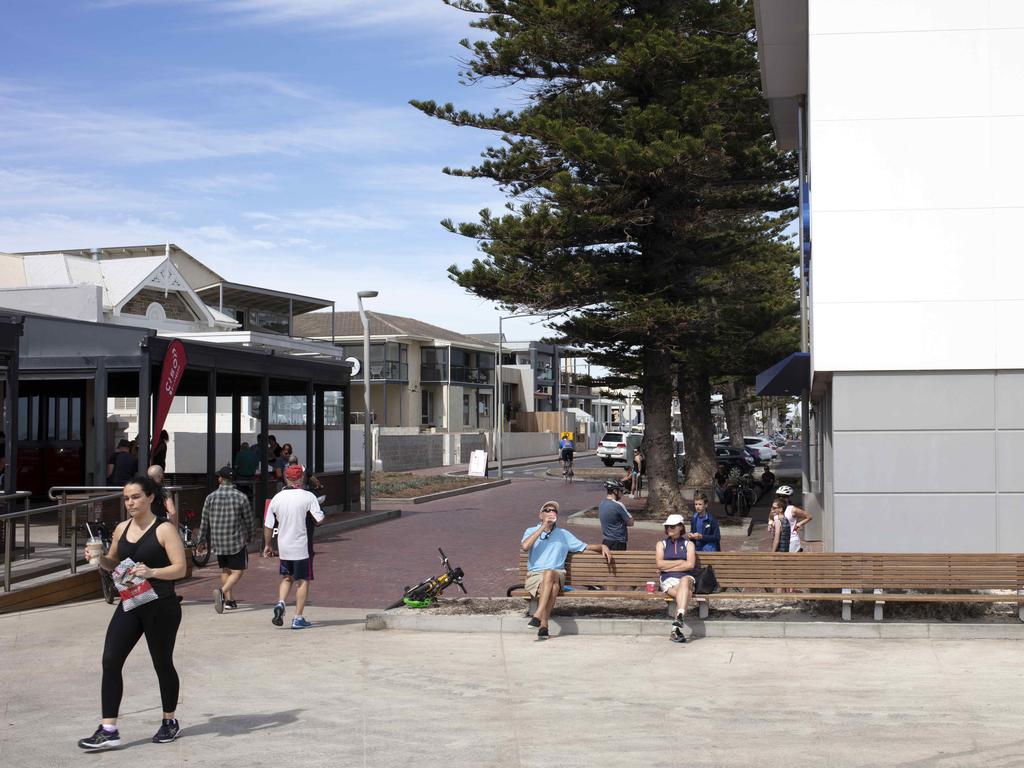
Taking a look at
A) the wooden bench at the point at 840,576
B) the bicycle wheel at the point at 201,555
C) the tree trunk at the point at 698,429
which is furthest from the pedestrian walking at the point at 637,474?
the wooden bench at the point at 840,576

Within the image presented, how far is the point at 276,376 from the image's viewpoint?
23.1 m

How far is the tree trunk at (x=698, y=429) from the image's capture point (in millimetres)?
37875

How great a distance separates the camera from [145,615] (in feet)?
23.8

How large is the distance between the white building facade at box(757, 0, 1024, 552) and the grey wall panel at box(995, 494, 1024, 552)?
0.05 feet

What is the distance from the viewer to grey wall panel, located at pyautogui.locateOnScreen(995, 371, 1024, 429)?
12531 millimetres

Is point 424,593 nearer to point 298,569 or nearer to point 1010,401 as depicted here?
point 298,569

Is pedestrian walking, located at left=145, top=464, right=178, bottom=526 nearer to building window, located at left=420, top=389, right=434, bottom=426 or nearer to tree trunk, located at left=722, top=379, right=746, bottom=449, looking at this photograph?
tree trunk, located at left=722, top=379, right=746, bottom=449

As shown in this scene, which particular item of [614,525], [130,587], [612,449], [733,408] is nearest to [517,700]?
[130,587]

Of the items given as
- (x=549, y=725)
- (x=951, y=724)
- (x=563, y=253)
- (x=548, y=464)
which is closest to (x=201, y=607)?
(x=549, y=725)

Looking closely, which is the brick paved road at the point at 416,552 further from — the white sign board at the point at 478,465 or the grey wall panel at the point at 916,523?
the white sign board at the point at 478,465

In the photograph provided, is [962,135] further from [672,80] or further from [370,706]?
[672,80]

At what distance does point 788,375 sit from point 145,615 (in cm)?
1077

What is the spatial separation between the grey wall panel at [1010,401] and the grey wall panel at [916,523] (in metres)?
0.79

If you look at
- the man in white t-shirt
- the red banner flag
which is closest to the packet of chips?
the man in white t-shirt
